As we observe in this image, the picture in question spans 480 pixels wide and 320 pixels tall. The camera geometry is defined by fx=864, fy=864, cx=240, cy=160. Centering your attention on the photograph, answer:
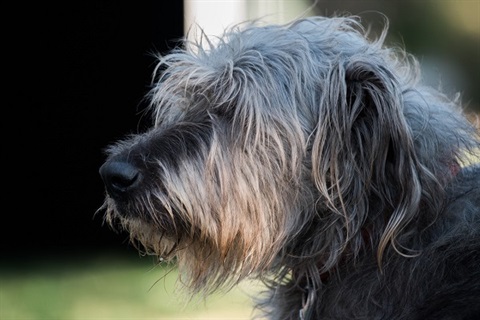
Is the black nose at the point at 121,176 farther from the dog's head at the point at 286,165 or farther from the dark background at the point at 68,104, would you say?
the dark background at the point at 68,104

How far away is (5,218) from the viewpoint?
324 inches

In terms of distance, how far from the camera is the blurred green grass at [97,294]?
6.57m

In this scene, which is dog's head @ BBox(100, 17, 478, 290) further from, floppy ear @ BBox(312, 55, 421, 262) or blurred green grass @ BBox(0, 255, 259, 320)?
blurred green grass @ BBox(0, 255, 259, 320)

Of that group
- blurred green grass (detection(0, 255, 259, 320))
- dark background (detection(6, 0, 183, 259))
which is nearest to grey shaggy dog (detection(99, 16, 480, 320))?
blurred green grass (detection(0, 255, 259, 320))

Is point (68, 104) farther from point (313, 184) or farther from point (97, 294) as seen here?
point (313, 184)

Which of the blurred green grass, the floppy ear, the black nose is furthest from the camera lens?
the blurred green grass

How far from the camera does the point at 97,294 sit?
282 inches

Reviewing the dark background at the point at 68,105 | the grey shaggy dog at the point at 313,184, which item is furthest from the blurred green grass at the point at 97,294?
the grey shaggy dog at the point at 313,184

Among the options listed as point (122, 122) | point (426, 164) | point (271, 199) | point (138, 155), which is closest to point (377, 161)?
point (426, 164)

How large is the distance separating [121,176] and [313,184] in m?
0.80

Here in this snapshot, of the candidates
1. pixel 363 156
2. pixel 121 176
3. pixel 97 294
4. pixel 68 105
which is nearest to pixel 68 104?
pixel 68 105

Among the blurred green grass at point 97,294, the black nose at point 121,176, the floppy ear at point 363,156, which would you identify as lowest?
the blurred green grass at point 97,294

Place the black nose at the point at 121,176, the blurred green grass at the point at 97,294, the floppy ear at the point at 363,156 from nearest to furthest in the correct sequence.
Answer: the floppy ear at the point at 363,156
the black nose at the point at 121,176
the blurred green grass at the point at 97,294

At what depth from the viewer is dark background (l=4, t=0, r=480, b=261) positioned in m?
7.93
